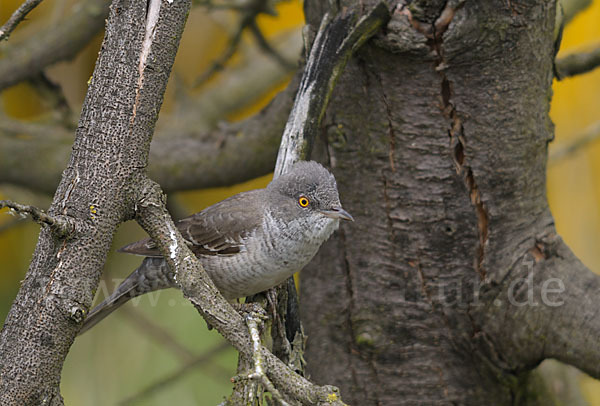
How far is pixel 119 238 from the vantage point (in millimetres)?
4875

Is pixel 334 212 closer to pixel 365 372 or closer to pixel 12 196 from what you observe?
pixel 365 372

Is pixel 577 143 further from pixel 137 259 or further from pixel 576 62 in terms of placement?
pixel 137 259

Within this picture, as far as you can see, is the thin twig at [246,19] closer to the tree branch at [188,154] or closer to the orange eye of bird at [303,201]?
the tree branch at [188,154]

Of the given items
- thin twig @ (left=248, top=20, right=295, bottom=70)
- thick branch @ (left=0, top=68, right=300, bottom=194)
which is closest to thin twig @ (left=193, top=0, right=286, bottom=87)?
thin twig @ (left=248, top=20, right=295, bottom=70)

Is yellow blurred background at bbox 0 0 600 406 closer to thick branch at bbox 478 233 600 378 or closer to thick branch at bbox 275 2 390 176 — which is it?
thick branch at bbox 478 233 600 378

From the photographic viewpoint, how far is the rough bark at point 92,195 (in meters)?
1.59

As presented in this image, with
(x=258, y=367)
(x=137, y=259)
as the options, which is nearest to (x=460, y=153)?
(x=258, y=367)

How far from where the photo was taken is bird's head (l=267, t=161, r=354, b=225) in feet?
8.00

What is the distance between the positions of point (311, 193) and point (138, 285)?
0.92 meters

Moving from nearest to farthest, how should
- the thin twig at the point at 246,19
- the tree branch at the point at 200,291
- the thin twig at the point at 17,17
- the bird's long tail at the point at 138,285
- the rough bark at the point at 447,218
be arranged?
the tree branch at the point at 200,291, the thin twig at the point at 17,17, the rough bark at the point at 447,218, the bird's long tail at the point at 138,285, the thin twig at the point at 246,19

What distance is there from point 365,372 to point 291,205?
830mm

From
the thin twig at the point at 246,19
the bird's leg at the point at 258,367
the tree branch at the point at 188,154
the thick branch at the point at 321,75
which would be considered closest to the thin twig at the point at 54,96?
the tree branch at the point at 188,154

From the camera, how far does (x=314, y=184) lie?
2473mm

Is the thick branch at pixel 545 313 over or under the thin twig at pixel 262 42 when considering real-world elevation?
under
